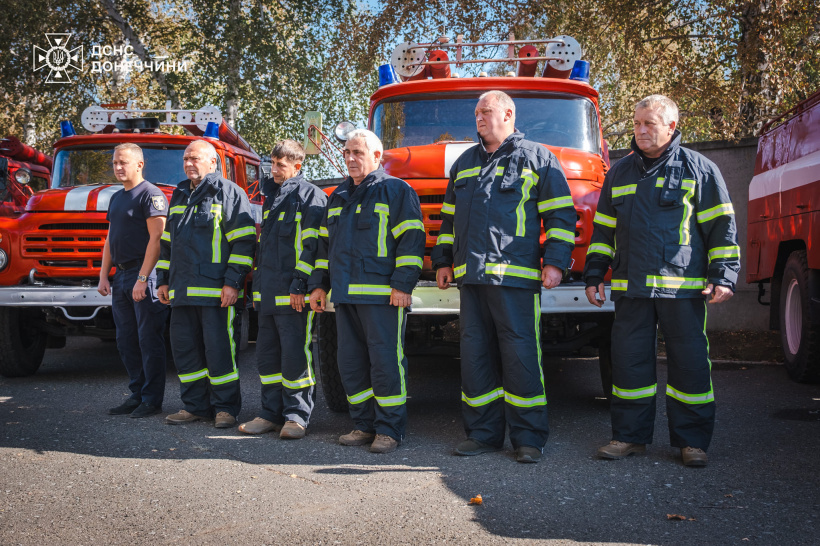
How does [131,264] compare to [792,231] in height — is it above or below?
below

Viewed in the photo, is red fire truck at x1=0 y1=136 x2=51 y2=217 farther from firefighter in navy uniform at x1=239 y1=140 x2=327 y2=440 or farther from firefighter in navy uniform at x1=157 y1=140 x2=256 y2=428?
firefighter in navy uniform at x1=239 y1=140 x2=327 y2=440

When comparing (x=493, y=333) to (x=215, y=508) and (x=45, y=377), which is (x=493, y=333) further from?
(x=45, y=377)

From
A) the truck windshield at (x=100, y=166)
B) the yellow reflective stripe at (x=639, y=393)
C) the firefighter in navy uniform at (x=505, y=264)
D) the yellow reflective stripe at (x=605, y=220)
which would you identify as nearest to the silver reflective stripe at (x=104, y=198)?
the truck windshield at (x=100, y=166)

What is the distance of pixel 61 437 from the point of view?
16.6ft

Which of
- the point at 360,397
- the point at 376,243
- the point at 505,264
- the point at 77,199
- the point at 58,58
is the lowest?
the point at 360,397

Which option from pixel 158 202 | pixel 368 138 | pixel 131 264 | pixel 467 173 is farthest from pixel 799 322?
pixel 131 264

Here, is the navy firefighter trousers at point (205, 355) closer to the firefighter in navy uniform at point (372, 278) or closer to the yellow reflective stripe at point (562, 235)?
the firefighter in navy uniform at point (372, 278)

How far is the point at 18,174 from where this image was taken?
31.3ft

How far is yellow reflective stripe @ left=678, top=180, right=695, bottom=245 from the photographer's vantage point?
4.26 metres

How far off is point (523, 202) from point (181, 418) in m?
2.87

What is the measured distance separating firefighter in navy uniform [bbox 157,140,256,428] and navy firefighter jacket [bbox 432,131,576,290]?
169cm

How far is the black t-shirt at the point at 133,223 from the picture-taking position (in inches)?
227

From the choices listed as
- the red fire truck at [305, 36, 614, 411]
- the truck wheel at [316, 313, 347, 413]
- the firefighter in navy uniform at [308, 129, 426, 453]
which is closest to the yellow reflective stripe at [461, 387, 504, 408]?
the firefighter in navy uniform at [308, 129, 426, 453]

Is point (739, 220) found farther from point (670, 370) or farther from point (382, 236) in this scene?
point (382, 236)
